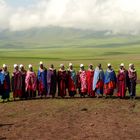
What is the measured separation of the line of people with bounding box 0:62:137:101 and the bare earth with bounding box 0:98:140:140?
3.08ft

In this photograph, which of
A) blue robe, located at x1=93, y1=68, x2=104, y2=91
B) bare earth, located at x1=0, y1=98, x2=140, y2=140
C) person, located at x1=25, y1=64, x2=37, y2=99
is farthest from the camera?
blue robe, located at x1=93, y1=68, x2=104, y2=91

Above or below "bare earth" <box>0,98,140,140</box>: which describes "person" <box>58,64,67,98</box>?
above

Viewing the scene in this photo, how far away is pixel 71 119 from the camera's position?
60.0 feet

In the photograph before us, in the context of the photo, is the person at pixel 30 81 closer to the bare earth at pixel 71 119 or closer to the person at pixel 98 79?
the bare earth at pixel 71 119

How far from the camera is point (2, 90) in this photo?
946 inches

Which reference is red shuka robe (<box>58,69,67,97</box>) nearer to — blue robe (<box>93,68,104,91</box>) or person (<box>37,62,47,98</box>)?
person (<box>37,62,47,98</box>)

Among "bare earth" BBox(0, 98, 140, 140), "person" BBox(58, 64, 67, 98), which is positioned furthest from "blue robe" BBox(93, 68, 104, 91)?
"person" BBox(58, 64, 67, 98)

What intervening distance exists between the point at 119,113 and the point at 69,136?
497cm

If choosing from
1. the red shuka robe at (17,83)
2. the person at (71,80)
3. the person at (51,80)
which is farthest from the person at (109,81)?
the red shuka robe at (17,83)

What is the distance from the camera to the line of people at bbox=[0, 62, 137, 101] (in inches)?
961

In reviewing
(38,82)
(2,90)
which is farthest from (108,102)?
(2,90)

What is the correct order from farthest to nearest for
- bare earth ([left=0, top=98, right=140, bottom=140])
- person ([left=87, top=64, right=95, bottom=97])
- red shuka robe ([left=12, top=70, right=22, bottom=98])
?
person ([left=87, top=64, right=95, bottom=97]) → red shuka robe ([left=12, top=70, right=22, bottom=98]) → bare earth ([left=0, top=98, right=140, bottom=140])

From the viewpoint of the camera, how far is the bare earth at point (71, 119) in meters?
15.6

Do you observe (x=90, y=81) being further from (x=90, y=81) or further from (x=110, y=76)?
(x=110, y=76)
